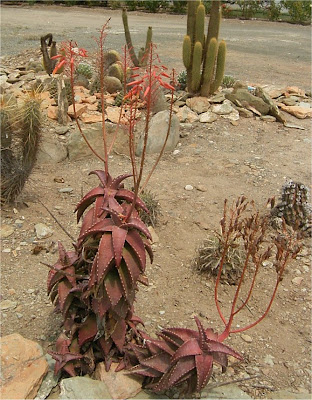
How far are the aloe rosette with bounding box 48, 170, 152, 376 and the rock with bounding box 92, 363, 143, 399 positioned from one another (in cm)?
5

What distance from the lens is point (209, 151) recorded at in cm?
569

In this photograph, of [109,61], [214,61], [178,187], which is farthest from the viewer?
[109,61]

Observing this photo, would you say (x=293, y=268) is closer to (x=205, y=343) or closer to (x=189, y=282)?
(x=189, y=282)

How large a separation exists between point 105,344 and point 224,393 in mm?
626

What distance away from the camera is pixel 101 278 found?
194cm

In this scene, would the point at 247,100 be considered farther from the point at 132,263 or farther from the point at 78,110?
the point at 132,263

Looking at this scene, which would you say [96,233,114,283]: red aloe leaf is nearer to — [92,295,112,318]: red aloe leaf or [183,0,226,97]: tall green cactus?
[92,295,112,318]: red aloe leaf

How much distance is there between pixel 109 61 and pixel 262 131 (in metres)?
3.11

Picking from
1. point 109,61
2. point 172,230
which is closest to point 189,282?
point 172,230

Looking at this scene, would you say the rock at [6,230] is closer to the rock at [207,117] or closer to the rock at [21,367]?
the rock at [21,367]

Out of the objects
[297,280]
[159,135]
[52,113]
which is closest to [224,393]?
[297,280]

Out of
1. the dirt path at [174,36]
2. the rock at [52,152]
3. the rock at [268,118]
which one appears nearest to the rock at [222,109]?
the rock at [268,118]

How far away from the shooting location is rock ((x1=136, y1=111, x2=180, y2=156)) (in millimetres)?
5609

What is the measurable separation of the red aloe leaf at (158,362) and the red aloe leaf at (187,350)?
0.33ft
